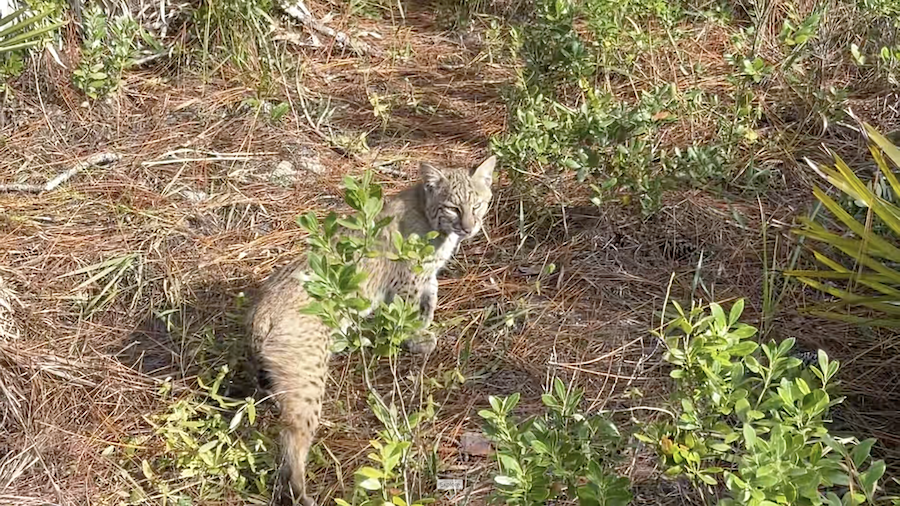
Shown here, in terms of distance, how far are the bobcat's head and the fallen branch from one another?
74.6 inches

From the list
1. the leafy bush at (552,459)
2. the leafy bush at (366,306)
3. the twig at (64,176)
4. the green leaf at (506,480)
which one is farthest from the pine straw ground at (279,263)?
the green leaf at (506,480)

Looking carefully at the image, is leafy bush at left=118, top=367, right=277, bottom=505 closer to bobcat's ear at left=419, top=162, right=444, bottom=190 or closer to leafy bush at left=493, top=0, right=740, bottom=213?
bobcat's ear at left=419, top=162, right=444, bottom=190

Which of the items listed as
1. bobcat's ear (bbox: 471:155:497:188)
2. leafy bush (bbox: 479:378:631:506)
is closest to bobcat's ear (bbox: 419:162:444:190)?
bobcat's ear (bbox: 471:155:497:188)

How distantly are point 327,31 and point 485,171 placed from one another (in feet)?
6.77

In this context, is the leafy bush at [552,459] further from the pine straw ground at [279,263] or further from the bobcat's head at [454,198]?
the bobcat's head at [454,198]

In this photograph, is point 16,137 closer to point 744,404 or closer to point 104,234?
point 104,234

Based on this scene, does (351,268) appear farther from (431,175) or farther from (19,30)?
(19,30)

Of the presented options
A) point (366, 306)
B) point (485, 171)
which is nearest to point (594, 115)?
point (485, 171)

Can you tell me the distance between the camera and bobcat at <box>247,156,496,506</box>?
298 centimetres

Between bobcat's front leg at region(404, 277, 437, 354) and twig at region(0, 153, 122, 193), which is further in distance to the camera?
twig at region(0, 153, 122, 193)

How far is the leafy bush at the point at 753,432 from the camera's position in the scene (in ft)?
6.22

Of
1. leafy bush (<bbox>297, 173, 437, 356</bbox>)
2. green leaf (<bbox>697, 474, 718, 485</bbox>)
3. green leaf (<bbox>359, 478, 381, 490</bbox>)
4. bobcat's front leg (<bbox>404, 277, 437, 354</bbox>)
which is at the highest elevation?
leafy bush (<bbox>297, 173, 437, 356</bbox>)

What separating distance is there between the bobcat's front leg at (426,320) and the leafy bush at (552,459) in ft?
3.33

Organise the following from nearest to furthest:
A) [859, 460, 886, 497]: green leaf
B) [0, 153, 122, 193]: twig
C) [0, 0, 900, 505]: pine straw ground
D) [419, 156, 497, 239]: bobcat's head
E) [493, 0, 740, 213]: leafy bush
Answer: [859, 460, 886, 497]: green leaf, [0, 0, 900, 505]: pine straw ground, [419, 156, 497, 239]: bobcat's head, [493, 0, 740, 213]: leafy bush, [0, 153, 122, 193]: twig
